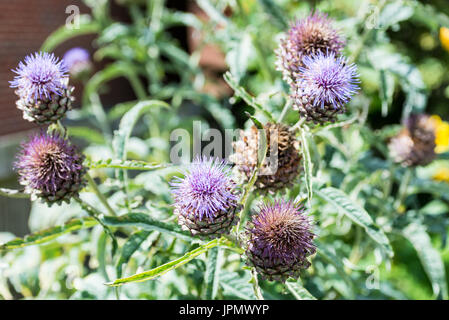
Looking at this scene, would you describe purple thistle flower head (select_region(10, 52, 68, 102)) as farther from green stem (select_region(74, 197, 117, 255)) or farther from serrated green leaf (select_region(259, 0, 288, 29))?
serrated green leaf (select_region(259, 0, 288, 29))

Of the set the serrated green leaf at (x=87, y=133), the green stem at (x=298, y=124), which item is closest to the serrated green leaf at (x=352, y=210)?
the green stem at (x=298, y=124)

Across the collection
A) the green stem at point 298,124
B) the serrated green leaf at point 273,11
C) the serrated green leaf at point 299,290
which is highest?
the serrated green leaf at point 273,11

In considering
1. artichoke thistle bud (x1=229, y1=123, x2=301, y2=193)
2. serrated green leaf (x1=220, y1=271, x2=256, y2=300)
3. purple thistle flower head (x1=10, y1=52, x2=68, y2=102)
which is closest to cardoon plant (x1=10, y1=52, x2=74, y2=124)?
purple thistle flower head (x1=10, y1=52, x2=68, y2=102)

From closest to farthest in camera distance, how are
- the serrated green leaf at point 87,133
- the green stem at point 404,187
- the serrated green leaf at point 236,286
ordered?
the serrated green leaf at point 236,286, the green stem at point 404,187, the serrated green leaf at point 87,133

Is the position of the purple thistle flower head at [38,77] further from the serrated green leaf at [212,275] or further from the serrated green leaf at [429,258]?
the serrated green leaf at [429,258]

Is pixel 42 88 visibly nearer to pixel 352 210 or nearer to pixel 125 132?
pixel 125 132

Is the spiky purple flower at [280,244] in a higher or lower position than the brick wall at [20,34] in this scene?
lower

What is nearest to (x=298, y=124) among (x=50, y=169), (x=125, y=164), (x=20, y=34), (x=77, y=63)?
(x=125, y=164)

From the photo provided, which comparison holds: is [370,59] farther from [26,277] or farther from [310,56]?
[26,277]
